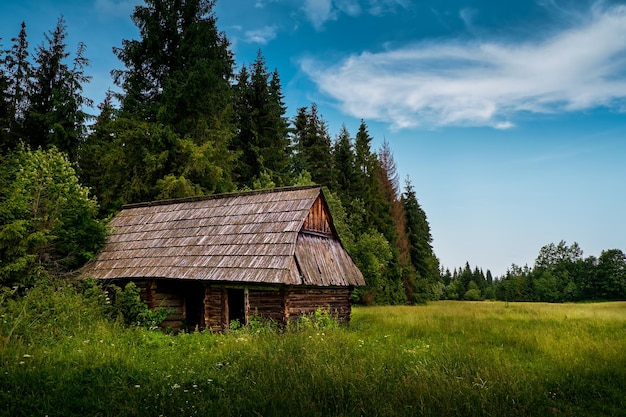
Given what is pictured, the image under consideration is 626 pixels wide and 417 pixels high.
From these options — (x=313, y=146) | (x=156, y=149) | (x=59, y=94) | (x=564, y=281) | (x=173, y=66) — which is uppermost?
(x=173, y=66)

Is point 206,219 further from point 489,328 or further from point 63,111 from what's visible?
point 63,111

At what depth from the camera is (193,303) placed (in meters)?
16.0

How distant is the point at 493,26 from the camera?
42.0ft

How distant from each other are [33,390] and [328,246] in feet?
35.4

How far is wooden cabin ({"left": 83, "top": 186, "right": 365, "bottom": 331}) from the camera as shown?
504 inches

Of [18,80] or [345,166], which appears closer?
[18,80]

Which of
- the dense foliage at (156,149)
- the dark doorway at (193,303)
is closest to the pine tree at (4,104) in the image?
the dense foliage at (156,149)

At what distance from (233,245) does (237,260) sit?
966 millimetres

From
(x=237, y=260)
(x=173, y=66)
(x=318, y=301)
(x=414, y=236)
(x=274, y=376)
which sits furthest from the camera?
(x=414, y=236)

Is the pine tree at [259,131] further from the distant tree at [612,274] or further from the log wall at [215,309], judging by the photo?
the distant tree at [612,274]

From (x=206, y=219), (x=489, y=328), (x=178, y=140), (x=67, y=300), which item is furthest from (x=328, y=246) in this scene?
(x=178, y=140)

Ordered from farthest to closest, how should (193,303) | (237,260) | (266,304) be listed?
(193,303) → (266,304) → (237,260)

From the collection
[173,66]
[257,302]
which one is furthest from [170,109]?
[257,302]

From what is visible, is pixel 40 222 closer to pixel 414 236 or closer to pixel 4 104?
pixel 4 104
